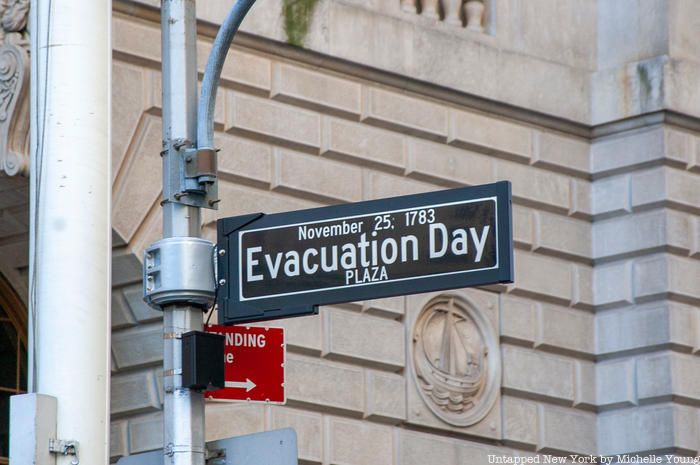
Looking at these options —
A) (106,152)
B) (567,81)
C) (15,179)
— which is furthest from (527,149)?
(106,152)

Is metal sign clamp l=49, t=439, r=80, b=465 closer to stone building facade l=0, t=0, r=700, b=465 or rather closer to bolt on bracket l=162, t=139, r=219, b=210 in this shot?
bolt on bracket l=162, t=139, r=219, b=210

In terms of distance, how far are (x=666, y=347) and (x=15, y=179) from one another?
5.47 m

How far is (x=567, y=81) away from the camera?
14.9 meters

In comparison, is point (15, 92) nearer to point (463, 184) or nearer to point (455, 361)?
point (463, 184)

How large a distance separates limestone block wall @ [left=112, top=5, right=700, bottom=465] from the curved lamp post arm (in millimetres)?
4594

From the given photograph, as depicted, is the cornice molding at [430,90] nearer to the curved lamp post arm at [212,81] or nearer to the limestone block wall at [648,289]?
the limestone block wall at [648,289]

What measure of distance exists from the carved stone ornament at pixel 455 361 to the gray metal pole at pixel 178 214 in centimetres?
630

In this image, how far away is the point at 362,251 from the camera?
23.2 ft

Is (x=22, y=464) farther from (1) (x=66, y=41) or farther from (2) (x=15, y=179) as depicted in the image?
(2) (x=15, y=179)

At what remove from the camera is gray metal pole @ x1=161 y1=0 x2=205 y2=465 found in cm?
702

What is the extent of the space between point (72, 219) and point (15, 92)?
5065 millimetres

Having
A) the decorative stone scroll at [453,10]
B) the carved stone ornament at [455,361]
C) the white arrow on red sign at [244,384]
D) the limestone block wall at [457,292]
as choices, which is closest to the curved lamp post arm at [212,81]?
the white arrow on red sign at [244,384]

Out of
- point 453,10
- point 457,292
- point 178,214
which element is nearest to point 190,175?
point 178,214

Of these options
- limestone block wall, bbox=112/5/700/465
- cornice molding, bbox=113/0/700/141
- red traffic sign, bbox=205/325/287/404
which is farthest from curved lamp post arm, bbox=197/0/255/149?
cornice molding, bbox=113/0/700/141
